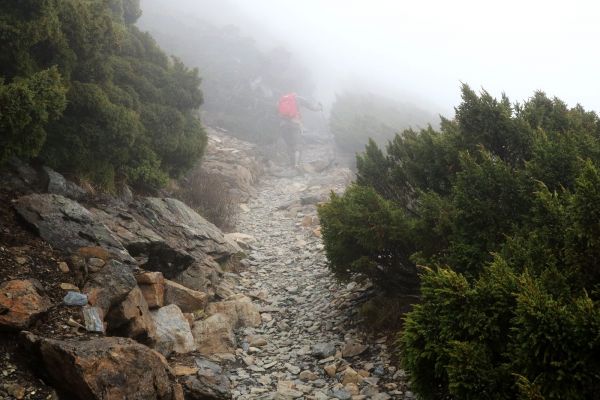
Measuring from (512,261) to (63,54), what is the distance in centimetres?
917

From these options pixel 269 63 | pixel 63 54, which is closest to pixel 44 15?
pixel 63 54

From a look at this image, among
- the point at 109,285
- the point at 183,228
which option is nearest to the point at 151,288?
the point at 109,285

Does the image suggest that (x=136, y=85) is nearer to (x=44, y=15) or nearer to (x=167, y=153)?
(x=167, y=153)

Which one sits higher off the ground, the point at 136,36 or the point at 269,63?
the point at 269,63

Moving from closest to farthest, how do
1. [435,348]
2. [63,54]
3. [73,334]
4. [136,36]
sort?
[435,348]
[73,334]
[63,54]
[136,36]

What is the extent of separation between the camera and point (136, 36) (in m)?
15.4

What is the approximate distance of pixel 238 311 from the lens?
28.8 ft

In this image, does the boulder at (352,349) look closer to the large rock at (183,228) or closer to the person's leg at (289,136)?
the large rock at (183,228)

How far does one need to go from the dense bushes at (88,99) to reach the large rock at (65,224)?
86cm

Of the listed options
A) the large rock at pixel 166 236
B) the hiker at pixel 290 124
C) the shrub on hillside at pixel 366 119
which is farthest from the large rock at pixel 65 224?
the hiker at pixel 290 124

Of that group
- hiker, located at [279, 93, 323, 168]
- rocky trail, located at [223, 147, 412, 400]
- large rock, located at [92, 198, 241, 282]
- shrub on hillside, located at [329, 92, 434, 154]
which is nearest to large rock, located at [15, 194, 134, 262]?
large rock, located at [92, 198, 241, 282]

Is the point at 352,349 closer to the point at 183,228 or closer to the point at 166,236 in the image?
the point at 166,236

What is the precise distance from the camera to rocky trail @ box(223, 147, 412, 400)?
20.8 feet

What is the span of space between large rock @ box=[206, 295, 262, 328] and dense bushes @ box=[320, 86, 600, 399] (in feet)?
6.85
